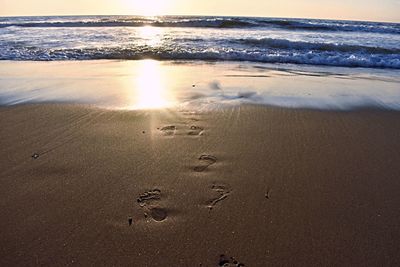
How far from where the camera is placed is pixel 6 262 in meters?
1.77

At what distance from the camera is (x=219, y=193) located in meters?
2.43

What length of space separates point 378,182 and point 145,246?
1907mm

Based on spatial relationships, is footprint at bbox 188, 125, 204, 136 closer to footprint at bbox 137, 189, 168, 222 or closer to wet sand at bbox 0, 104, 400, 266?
wet sand at bbox 0, 104, 400, 266

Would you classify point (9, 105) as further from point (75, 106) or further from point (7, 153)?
point (7, 153)

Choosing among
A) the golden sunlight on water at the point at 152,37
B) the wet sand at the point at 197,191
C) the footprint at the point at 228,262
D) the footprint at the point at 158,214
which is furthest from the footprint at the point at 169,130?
the golden sunlight on water at the point at 152,37

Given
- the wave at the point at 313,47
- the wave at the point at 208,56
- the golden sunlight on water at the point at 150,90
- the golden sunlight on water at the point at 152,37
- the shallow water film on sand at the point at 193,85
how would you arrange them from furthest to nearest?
1. the golden sunlight on water at the point at 152,37
2. the wave at the point at 313,47
3. the wave at the point at 208,56
4. the shallow water film on sand at the point at 193,85
5. the golden sunlight on water at the point at 150,90

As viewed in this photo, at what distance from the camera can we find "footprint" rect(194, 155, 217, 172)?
9.21 feet

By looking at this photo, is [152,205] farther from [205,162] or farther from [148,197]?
[205,162]

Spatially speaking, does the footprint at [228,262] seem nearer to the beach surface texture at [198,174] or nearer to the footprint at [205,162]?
the beach surface texture at [198,174]

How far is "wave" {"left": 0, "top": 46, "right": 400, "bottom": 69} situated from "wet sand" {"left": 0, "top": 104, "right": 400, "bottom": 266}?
564 cm

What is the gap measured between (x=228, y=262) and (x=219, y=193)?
69 cm

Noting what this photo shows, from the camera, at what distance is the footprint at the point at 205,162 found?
9.21 feet

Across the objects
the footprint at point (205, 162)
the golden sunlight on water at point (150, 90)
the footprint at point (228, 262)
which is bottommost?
the golden sunlight on water at point (150, 90)

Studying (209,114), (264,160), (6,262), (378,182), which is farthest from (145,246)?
(209,114)
